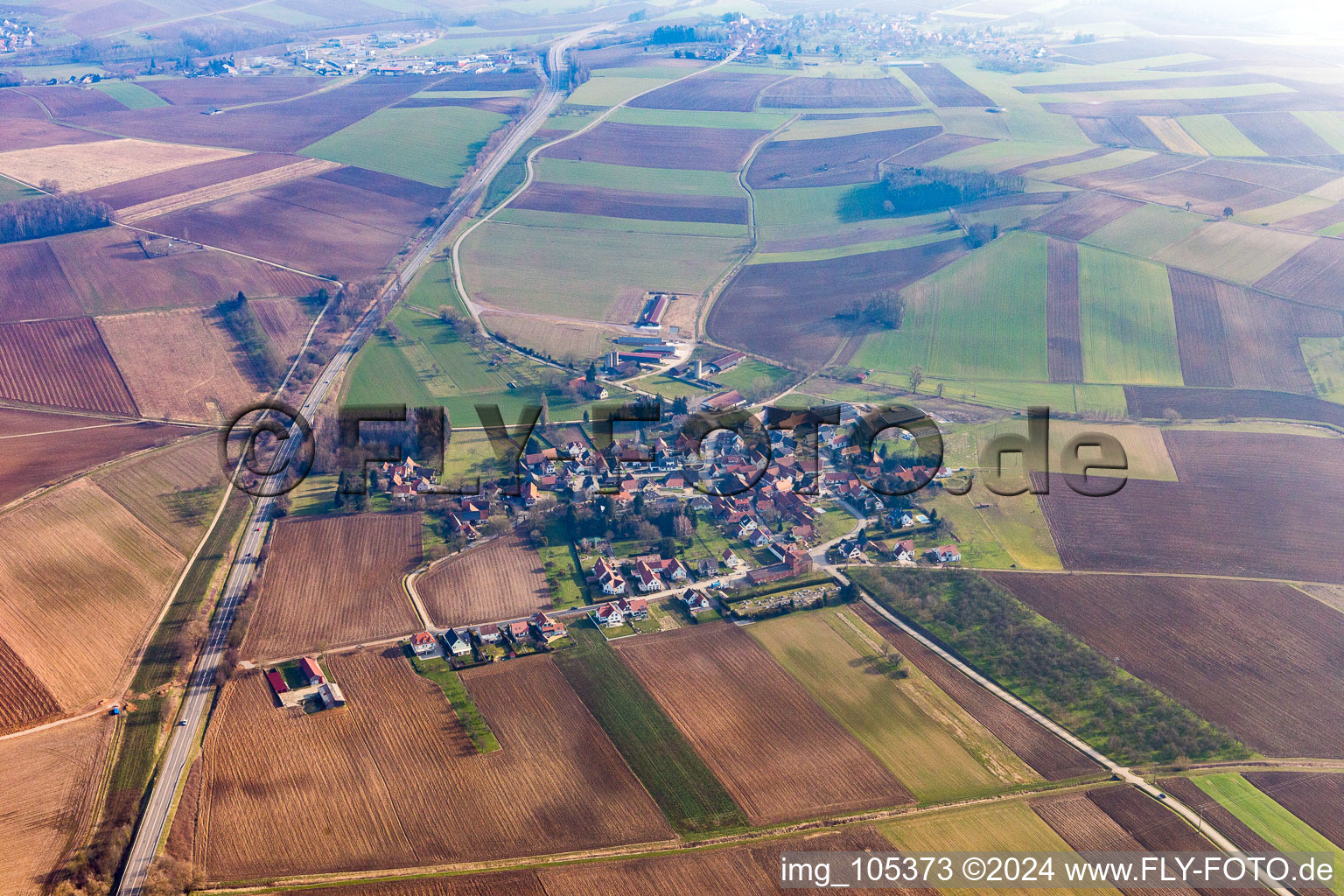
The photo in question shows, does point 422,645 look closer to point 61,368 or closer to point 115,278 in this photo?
point 61,368

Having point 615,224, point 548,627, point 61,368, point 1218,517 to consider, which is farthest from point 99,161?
point 1218,517

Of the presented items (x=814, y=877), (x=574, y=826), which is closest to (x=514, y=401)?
(x=574, y=826)

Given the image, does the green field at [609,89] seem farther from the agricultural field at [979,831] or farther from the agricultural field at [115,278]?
the agricultural field at [979,831]

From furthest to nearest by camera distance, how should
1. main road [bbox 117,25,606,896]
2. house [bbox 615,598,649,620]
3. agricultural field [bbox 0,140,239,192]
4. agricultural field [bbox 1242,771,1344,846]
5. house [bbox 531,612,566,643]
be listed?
1. agricultural field [bbox 0,140,239,192]
2. house [bbox 615,598,649,620]
3. house [bbox 531,612,566,643]
4. agricultural field [bbox 1242,771,1344,846]
5. main road [bbox 117,25,606,896]

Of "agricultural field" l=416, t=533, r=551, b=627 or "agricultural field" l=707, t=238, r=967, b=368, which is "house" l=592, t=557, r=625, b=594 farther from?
"agricultural field" l=707, t=238, r=967, b=368

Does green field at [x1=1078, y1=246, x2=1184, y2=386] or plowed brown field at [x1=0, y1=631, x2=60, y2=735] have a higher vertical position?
green field at [x1=1078, y1=246, x2=1184, y2=386]

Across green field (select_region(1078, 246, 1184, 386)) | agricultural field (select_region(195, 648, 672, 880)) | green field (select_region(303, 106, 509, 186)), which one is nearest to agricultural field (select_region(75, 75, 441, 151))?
green field (select_region(303, 106, 509, 186))
